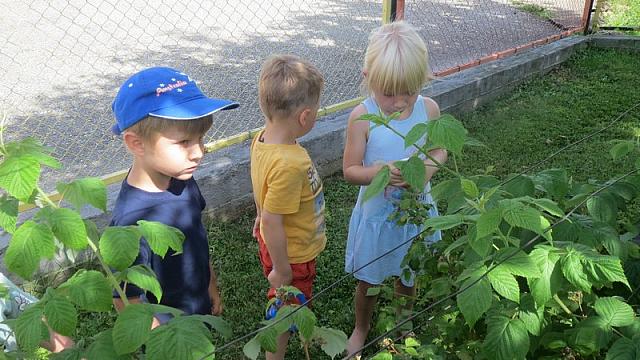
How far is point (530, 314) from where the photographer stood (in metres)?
1.24

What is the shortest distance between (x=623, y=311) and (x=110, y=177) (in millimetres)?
2839

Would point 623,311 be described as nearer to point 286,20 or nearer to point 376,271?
point 376,271

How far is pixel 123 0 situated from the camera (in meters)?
7.00

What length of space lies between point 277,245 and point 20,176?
117 centimetres

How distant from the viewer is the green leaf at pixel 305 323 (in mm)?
1164

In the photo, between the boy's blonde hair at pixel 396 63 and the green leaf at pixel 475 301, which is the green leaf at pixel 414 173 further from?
the boy's blonde hair at pixel 396 63

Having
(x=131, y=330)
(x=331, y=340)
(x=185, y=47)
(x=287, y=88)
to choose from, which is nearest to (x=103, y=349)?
(x=131, y=330)

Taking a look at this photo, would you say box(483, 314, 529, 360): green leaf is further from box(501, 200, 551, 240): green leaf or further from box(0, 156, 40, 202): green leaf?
box(0, 156, 40, 202): green leaf

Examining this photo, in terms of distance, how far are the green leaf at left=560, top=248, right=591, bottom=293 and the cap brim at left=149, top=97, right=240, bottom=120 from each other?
1.08 metres

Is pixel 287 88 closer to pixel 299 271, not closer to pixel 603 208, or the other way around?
→ pixel 299 271

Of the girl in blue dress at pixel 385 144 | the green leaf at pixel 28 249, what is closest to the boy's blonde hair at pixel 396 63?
the girl in blue dress at pixel 385 144

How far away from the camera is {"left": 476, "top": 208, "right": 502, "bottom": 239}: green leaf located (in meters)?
1.16

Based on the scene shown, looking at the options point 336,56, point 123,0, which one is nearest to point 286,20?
point 336,56

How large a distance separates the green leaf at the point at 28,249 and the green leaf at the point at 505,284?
812mm
